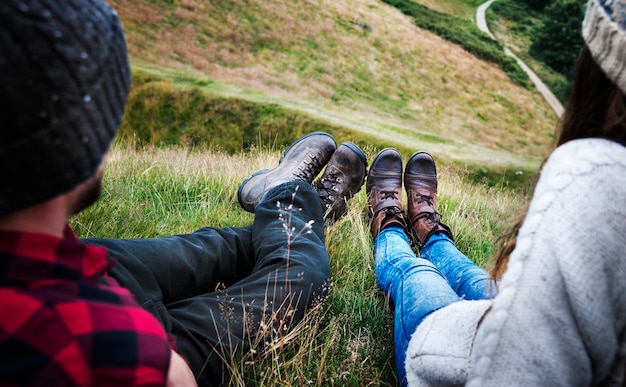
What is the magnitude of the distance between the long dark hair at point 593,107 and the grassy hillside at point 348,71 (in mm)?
12097

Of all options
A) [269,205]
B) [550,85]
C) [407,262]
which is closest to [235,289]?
[269,205]

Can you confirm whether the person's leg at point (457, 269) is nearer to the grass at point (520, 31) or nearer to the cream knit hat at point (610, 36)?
the cream knit hat at point (610, 36)

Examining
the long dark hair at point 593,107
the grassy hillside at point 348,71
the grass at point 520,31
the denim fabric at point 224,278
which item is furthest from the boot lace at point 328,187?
the grass at point 520,31

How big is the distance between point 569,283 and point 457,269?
151 centimetres

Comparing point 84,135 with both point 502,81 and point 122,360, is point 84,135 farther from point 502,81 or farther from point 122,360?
point 502,81

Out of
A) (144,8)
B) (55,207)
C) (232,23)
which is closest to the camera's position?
(55,207)

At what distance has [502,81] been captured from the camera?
26.0 m

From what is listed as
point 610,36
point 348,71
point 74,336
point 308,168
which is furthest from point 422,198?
point 348,71

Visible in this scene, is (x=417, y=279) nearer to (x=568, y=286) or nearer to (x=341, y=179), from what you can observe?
(x=568, y=286)

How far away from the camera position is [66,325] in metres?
0.75

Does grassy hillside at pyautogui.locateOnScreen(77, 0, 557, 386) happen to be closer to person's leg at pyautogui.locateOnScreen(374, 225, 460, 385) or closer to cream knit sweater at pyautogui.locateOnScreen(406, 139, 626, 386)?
person's leg at pyautogui.locateOnScreen(374, 225, 460, 385)

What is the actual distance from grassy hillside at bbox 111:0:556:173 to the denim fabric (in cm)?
1120

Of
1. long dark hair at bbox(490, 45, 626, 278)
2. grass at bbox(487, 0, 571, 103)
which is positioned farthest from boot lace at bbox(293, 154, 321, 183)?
grass at bbox(487, 0, 571, 103)

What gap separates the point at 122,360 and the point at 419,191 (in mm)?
2782
